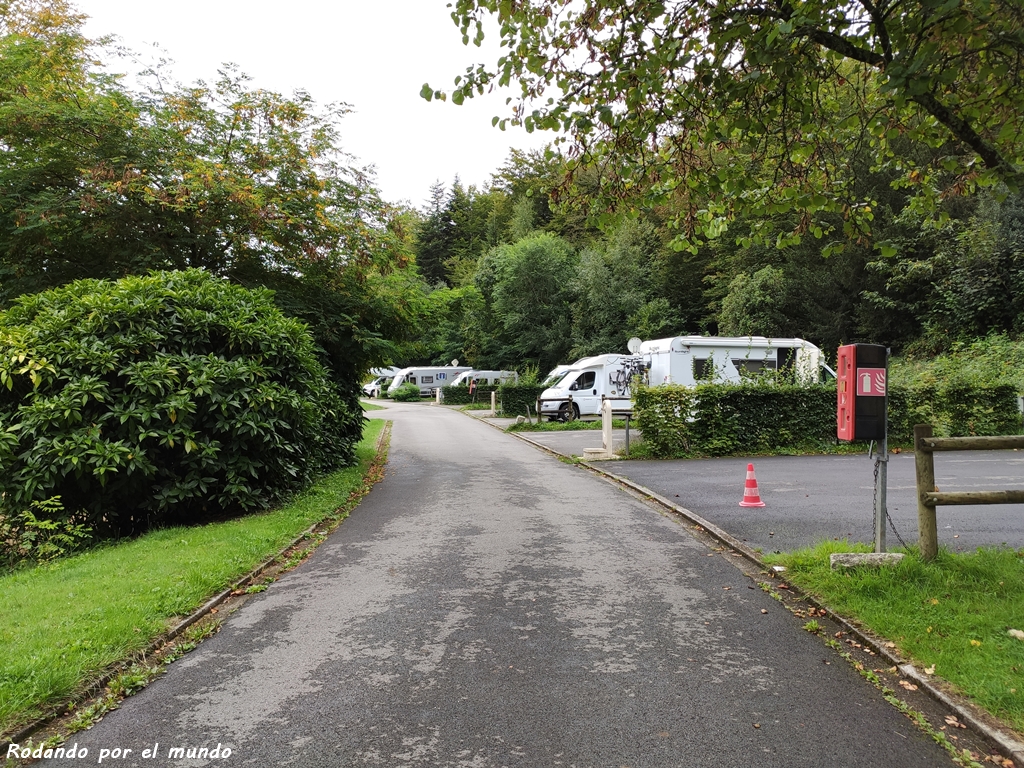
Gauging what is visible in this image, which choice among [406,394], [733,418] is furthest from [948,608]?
[406,394]

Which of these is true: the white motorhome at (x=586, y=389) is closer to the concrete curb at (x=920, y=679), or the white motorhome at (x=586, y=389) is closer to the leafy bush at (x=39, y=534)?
the concrete curb at (x=920, y=679)

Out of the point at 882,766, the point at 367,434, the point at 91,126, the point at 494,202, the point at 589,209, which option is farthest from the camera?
the point at 494,202

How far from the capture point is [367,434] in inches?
912

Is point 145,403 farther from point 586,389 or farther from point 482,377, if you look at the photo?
point 482,377

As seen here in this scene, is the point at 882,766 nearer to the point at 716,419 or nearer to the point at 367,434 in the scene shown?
the point at 716,419

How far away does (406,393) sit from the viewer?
2066 inches

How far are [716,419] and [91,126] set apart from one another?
552 inches

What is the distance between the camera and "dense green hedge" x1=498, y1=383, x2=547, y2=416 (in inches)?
1185

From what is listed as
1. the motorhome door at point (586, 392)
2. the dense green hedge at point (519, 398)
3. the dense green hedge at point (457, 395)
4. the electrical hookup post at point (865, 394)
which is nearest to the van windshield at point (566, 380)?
the motorhome door at point (586, 392)

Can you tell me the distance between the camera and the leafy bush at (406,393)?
52469 millimetres

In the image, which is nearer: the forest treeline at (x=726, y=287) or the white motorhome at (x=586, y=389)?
the white motorhome at (x=586, y=389)

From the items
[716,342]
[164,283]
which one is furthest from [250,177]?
[716,342]

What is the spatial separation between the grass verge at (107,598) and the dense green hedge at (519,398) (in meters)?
21.1

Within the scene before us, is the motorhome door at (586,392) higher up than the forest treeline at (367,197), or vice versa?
the forest treeline at (367,197)
